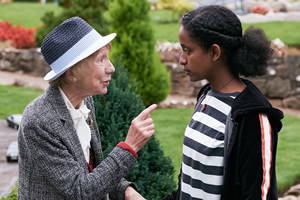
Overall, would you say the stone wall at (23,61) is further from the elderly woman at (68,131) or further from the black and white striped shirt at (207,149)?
the black and white striped shirt at (207,149)

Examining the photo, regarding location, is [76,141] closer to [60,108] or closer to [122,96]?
[60,108]

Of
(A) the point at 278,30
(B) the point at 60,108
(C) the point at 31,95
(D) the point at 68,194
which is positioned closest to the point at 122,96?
(B) the point at 60,108

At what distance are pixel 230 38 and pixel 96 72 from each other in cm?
64

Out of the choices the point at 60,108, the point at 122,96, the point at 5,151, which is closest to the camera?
the point at 60,108

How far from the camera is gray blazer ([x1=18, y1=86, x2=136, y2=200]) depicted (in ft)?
6.36

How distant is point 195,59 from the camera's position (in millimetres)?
1860

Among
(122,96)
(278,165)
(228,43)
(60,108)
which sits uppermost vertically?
(228,43)

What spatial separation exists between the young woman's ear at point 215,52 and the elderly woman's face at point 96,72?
1.68 ft

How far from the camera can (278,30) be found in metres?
13.5

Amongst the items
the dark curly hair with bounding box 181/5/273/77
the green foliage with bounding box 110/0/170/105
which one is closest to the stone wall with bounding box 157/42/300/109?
the green foliage with bounding box 110/0/170/105

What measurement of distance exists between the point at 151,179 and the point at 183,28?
1.37m

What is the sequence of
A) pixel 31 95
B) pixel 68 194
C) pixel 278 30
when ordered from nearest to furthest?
pixel 68 194 < pixel 31 95 < pixel 278 30

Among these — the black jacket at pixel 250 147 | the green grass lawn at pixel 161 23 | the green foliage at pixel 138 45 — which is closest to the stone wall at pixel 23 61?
the green grass lawn at pixel 161 23

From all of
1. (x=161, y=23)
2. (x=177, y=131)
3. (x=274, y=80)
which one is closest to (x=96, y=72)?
(x=177, y=131)
